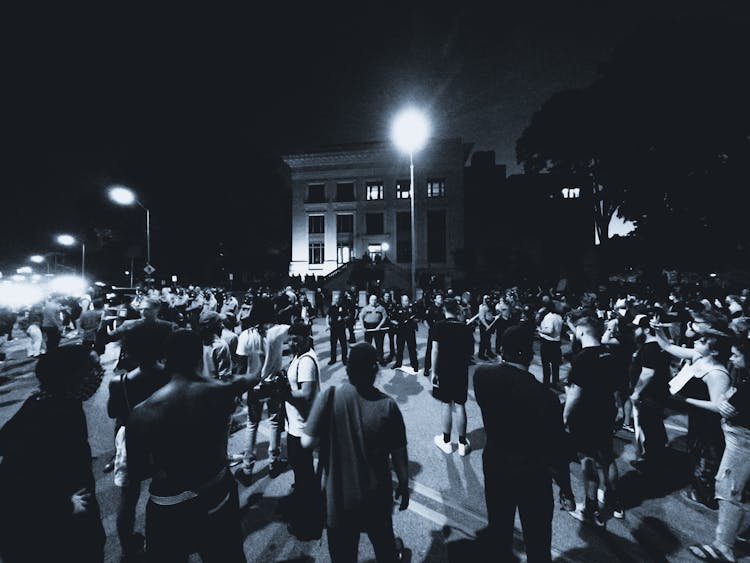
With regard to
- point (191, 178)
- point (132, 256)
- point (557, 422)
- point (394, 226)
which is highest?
point (191, 178)

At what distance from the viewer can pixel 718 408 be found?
124 inches

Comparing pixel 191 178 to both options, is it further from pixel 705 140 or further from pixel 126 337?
pixel 705 140

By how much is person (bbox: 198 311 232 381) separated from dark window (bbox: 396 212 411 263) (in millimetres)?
35340

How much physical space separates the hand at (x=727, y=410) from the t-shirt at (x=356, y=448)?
9.73 feet

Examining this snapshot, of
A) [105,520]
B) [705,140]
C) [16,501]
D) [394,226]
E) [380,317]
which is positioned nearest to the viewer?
[16,501]

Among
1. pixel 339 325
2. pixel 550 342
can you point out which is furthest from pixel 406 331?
pixel 550 342

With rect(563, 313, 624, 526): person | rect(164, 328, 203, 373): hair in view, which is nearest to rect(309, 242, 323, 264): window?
rect(563, 313, 624, 526): person

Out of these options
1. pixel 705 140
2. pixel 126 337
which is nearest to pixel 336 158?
pixel 705 140

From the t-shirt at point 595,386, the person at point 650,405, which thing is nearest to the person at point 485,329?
the person at point 650,405

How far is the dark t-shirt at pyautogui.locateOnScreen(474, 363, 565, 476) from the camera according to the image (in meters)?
2.46

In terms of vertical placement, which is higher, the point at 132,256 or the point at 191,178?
the point at 191,178

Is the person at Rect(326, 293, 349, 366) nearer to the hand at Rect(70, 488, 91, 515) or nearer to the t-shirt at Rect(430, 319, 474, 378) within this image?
the t-shirt at Rect(430, 319, 474, 378)

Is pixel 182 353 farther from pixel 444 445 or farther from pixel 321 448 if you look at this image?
pixel 444 445

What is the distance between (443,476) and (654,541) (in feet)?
6.95
